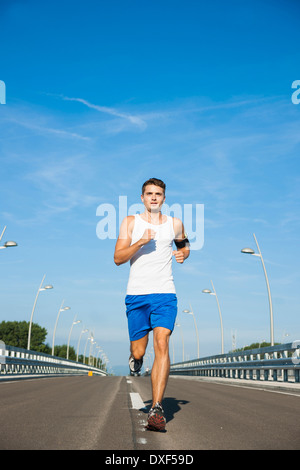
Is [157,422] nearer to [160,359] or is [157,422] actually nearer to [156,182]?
[160,359]

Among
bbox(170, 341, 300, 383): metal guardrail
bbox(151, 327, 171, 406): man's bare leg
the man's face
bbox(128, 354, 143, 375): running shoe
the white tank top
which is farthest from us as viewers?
bbox(170, 341, 300, 383): metal guardrail

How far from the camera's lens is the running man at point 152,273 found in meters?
5.48

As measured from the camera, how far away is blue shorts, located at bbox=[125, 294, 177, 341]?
5.50 m

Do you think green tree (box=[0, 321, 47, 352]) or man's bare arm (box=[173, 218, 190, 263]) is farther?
green tree (box=[0, 321, 47, 352])

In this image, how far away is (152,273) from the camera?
223 inches

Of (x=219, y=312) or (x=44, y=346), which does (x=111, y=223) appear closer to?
(x=219, y=312)

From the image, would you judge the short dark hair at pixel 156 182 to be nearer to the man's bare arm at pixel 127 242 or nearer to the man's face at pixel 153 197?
the man's face at pixel 153 197

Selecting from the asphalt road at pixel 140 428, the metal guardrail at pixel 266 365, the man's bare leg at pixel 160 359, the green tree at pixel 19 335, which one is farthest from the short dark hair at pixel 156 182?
the green tree at pixel 19 335

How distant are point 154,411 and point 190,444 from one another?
2.26ft

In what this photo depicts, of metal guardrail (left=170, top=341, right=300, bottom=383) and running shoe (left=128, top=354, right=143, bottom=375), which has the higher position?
metal guardrail (left=170, top=341, right=300, bottom=383)

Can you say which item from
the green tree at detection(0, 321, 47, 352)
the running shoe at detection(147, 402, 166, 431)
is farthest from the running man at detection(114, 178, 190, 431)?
the green tree at detection(0, 321, 47, 352)

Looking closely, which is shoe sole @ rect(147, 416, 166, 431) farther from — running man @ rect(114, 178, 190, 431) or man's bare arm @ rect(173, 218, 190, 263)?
man's bare arm @ rect(173, 218, 190, 263)

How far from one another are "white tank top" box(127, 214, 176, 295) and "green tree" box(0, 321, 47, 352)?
13171cm
